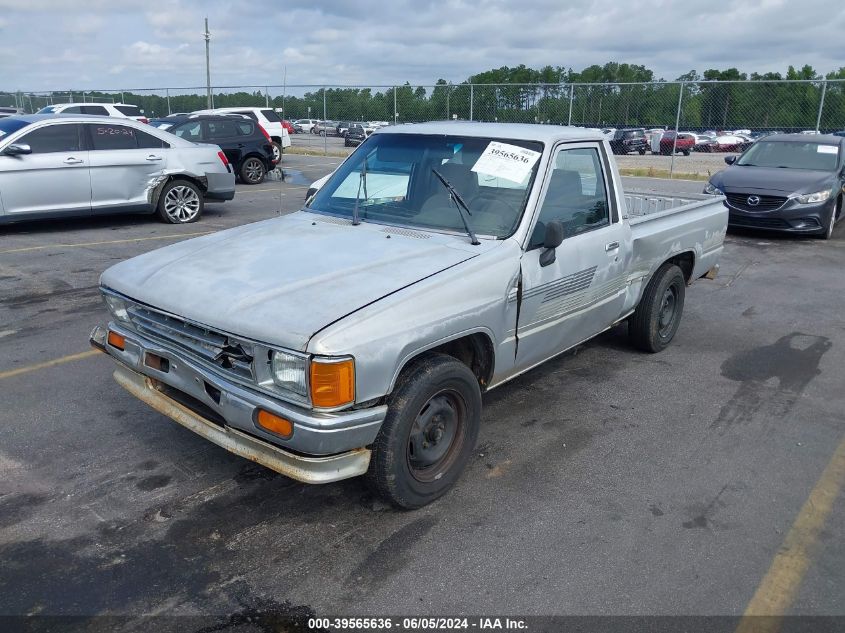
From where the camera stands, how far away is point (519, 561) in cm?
322

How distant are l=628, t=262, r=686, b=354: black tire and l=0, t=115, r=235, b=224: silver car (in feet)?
26.9

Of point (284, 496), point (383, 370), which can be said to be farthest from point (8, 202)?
point (383, 370)

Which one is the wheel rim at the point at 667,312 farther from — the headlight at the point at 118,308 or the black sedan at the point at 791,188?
the black sedan at the point at 791,188

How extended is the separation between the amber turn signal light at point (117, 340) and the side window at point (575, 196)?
2.28m

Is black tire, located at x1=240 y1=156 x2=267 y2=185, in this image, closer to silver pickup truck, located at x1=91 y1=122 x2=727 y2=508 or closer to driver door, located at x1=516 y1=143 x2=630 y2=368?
silver pickup truck, located at x1=91 y1=122 x2=727 y2=508

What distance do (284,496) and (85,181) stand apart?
332 inches

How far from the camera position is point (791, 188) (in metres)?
11.1

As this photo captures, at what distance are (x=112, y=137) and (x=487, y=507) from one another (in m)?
9.42

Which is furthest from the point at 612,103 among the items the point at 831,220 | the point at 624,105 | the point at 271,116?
the point at 831,220

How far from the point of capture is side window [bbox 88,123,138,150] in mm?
10555

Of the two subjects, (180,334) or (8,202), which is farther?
(8,202)

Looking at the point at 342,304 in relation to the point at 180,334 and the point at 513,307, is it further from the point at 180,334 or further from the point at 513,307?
the point at 513,307

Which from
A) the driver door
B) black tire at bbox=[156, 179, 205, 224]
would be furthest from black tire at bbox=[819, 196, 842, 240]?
black tire at bbox=[156, 179, 205, 224]

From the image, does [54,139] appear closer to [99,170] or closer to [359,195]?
[99,170]
